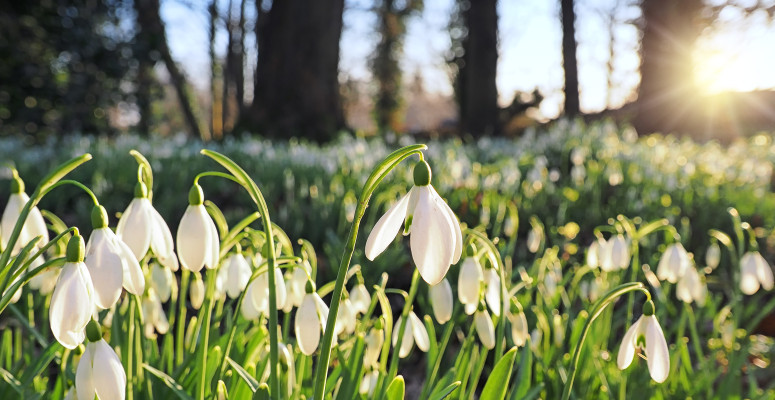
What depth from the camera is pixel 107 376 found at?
0.84 metres

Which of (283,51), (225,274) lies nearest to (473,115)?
(283,51)

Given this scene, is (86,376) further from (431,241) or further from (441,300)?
(441,300)

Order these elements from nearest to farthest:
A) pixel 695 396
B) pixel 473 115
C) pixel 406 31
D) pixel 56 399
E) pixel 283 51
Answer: pixel 56 399 < pixel 695 396 < pixel 283 51 < pixel 473 115 < pixel 406 31

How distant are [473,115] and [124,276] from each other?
1000 centimetres

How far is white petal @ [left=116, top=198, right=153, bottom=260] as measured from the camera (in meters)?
0.93

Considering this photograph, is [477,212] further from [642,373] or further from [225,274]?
[225,274]

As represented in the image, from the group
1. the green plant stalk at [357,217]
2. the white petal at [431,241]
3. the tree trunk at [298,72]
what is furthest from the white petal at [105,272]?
the tree trunk at [298,72]

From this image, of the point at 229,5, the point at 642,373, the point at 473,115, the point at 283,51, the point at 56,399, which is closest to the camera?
the point at 56,399

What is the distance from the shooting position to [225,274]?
4.50ft

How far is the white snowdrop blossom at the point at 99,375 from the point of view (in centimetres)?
84

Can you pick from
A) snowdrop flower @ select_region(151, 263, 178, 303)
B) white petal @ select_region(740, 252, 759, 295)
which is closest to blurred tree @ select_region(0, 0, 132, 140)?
snowdrop flower @ select_region(151, 263, 178, 303)

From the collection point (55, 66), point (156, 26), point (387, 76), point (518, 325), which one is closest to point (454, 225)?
point (518, 325)

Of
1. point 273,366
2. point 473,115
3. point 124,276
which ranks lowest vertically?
point 273,366

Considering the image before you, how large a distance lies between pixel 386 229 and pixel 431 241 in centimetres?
6
